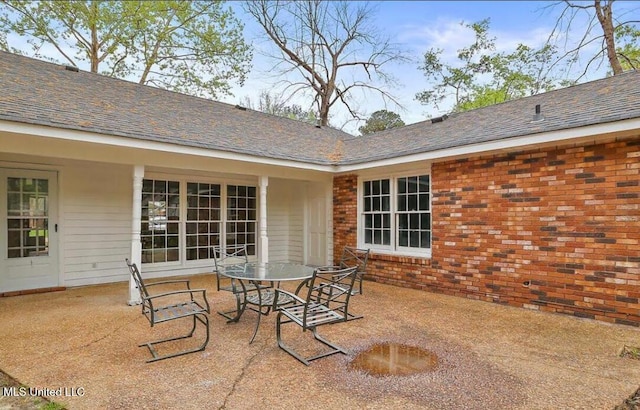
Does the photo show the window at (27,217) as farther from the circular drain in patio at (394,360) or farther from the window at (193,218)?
the circular drain in patio at (394,360)

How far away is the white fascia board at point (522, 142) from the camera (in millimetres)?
4457

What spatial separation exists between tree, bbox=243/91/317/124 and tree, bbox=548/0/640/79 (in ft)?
40.2

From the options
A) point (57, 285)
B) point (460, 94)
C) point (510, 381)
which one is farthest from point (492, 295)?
point (460, 94)

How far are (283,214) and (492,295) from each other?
5971 mm

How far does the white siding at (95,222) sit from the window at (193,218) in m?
0.42

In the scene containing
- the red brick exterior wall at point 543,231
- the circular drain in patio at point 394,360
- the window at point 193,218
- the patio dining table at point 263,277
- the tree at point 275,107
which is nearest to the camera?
the circular drain in patio at point 394,360

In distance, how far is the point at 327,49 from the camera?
20.0 m

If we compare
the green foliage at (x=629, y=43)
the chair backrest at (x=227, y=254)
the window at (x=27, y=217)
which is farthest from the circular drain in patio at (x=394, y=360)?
the green foliage at (x=629, y=43)

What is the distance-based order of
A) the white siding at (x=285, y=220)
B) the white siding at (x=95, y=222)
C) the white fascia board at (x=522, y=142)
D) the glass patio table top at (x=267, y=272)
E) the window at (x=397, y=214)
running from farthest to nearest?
1. the white siding at (x=285, y=220)
2. the window at (x=397, y=214)
3. the white siding at (x=95, y=222)
4. the white fascia board at (x=522, y=142)
5. the glass patio table top at (x=267, y=272)

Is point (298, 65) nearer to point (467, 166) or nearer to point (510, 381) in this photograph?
point (467, 166)

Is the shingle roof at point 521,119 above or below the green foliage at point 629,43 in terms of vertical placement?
below

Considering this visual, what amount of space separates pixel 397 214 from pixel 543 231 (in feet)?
8.98

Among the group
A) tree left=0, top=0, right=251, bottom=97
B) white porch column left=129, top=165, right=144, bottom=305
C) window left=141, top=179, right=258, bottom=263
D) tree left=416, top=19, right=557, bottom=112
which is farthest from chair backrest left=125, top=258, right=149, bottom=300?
tree left=416, top=19, right=557, bottom=112

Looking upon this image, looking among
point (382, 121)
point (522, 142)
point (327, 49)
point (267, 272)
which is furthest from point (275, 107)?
point (267, 272)
